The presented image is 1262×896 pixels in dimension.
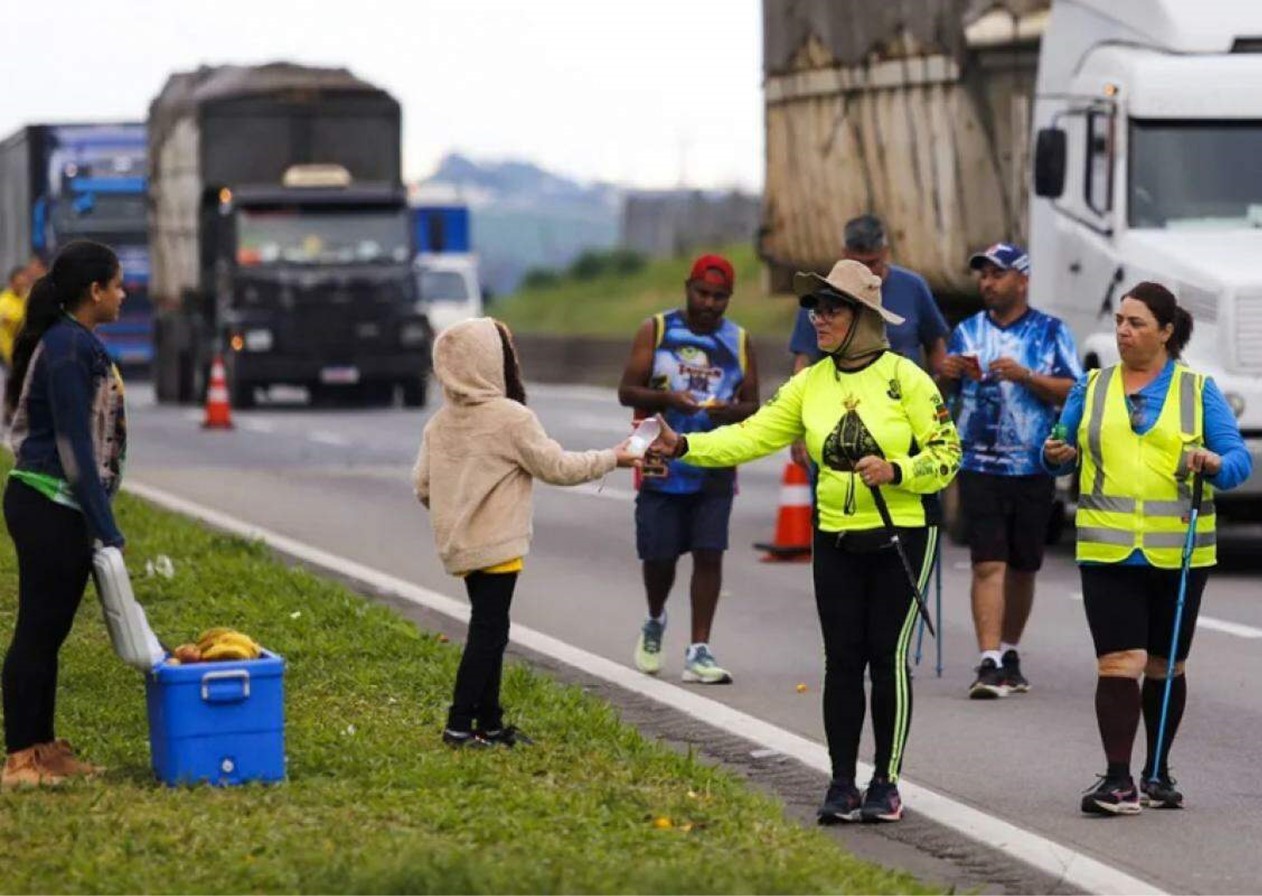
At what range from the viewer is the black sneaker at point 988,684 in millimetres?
11766

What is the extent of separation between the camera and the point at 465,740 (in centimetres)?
971

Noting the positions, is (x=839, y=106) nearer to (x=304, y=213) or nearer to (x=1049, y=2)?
(x=1049, y=2)

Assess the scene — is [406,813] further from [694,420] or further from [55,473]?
[694,420]

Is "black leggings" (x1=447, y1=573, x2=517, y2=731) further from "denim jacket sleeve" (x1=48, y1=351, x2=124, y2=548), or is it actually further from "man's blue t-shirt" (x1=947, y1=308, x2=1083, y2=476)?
"man's blue t-shirt" (x1=947, y1=308, x2=1083, y2=476)

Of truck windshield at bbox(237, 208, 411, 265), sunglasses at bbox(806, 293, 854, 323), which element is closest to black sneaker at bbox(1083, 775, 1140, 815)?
sunglasses at bbox(806, 293, 854, 323)

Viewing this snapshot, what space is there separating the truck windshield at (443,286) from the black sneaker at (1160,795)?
39.1 meters

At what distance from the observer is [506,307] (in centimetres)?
8544

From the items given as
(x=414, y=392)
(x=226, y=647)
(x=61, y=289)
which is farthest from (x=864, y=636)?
(x=414, y=392)

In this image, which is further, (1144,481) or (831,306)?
(1144,481)

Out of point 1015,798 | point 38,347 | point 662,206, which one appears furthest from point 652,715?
point 662,206

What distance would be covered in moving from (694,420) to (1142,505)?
11.0 feet

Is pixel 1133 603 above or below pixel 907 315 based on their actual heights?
below

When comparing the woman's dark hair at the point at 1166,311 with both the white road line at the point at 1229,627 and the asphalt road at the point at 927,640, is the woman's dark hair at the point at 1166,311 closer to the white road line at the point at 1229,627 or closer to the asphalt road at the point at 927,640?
the asphalt road at the point at 927,640

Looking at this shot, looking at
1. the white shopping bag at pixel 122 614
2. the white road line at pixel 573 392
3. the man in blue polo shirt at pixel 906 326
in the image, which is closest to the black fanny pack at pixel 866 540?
the white shopping bag at pixel 122 614
